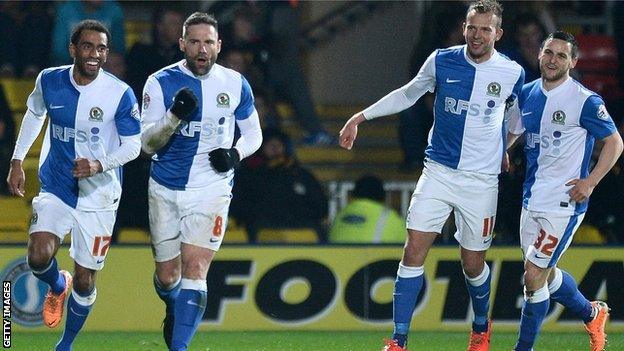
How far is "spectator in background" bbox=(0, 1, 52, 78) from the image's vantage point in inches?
521

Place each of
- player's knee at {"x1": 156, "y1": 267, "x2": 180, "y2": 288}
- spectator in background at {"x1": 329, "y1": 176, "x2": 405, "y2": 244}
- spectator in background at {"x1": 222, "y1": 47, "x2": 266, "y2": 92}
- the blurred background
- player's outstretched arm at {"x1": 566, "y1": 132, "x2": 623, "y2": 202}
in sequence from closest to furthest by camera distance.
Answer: player's outstretched arm at {"x1": 566, "y1": 132, "x2": 623, "y2": 202} → player's knee at {"x1": 156, "y1": 267, "x2": 180, "y2": 288} → the blurred background → spectator in background at {"x1": 329, "y1": 176, "x2": 405, "y2": 244} → spectator in background at {"x1": 222, "y1": 47, "x2": 266, "y2": 92}

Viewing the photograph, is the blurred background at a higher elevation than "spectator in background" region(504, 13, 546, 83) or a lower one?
lower

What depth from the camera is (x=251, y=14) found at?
13578mm

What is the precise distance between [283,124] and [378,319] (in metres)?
3.32

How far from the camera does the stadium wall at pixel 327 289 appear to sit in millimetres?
11031

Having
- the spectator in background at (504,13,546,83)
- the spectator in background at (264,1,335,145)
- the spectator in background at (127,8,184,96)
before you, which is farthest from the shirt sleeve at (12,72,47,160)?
the spectator in background at (504,13,546,83)

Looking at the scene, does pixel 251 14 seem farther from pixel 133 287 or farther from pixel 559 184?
pixel 559 184

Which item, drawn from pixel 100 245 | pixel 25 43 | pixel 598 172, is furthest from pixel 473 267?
pixel 25 43

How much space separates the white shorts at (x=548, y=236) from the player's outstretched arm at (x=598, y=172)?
0.19 m

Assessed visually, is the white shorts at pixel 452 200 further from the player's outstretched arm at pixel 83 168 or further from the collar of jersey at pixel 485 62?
the player's outstretched arm at pixel 83 168

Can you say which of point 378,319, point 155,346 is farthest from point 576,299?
point 155,346

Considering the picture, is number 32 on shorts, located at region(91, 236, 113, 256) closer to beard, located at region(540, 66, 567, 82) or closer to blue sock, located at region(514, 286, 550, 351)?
blue sock, located at region(514, 286, 550, 351)

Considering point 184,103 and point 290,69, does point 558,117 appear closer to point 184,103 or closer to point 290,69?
point 184,103

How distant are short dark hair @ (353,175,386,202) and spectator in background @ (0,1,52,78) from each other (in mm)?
3147
